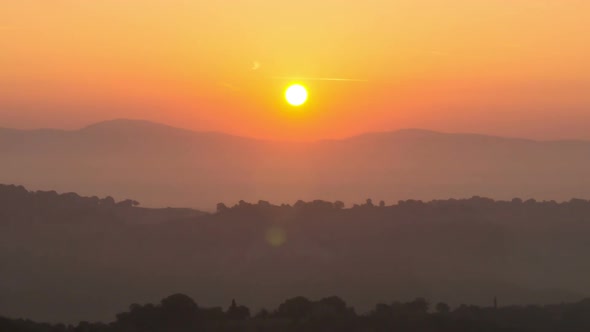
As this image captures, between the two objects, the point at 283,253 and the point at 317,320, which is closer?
the point at 317,320

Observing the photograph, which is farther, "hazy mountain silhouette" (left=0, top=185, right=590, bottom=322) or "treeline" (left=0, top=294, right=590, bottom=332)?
"hazy mountain silhouette" (left=0, top=185, right=590, bottom=322)

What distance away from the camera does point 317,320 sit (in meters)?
38.2

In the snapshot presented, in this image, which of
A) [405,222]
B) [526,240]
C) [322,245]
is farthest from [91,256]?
[526,240]

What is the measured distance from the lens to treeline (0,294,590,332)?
3731 centimetres

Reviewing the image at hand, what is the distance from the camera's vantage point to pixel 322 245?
128125mm

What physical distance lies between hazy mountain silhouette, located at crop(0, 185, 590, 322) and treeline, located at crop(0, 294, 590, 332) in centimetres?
4672

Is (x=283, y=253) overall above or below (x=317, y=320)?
above

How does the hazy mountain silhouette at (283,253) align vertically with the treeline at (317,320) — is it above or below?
above

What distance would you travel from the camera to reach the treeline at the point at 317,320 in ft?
122

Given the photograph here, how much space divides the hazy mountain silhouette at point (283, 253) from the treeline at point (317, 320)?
46.7 m

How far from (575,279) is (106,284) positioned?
46339 millimetres

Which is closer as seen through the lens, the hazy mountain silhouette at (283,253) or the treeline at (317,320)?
the treeline at (317,320)

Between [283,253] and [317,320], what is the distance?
8868 cm

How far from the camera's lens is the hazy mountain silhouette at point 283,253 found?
4028 inches
